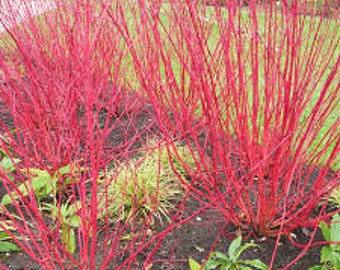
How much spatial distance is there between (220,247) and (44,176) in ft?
3.49

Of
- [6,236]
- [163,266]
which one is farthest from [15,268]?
[163,266]

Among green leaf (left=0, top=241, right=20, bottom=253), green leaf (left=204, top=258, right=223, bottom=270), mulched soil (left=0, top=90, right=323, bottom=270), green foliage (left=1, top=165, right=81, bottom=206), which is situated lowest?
mulched soil (left=0, top=90, right=323, bottom=270)

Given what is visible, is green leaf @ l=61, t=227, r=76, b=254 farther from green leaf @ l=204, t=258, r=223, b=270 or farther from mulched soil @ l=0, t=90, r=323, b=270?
green leaf @ l=204, t=258, r=223, b=270

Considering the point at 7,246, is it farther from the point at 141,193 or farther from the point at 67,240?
the point at 141,193

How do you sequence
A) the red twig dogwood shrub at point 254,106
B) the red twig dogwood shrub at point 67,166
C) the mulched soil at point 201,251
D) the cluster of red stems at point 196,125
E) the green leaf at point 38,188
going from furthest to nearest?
the green leaf at point 38,188, the mulched soil at point 201,251, the red twig dogwood shrub at point 254,106, the cluster of red stems at point 196,125, the red twig dogwood shrub at point 67,166

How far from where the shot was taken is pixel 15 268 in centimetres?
198

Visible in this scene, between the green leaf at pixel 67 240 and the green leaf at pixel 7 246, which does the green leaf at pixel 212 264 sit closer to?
the green leaf at pixel 67 240

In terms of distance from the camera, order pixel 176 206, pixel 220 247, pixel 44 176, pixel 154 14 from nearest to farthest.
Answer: pixel 154 14, pixel 220 247, pixel 44 176, pixel 176 206

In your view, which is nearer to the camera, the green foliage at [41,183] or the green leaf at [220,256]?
the green leaf at [220,256]

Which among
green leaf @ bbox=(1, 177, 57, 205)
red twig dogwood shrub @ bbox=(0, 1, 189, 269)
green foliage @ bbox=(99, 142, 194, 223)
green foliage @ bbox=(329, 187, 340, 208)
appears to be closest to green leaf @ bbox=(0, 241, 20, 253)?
red twig dogwood shrub @ bbox=(0, 1, 189, 269)

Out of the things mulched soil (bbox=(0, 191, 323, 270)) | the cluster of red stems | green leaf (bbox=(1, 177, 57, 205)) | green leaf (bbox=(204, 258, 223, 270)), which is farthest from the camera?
green leaf (bbox=(1, 177, 57, 205))

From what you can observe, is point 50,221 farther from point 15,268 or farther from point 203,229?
point 203,229

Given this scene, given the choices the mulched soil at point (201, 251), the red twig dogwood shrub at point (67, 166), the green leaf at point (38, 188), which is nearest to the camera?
the red twig dogwood shrub at point (67, 166)

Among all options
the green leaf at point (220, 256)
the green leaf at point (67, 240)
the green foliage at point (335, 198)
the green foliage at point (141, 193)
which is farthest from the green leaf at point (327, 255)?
the green leaf at point (67, 240)
